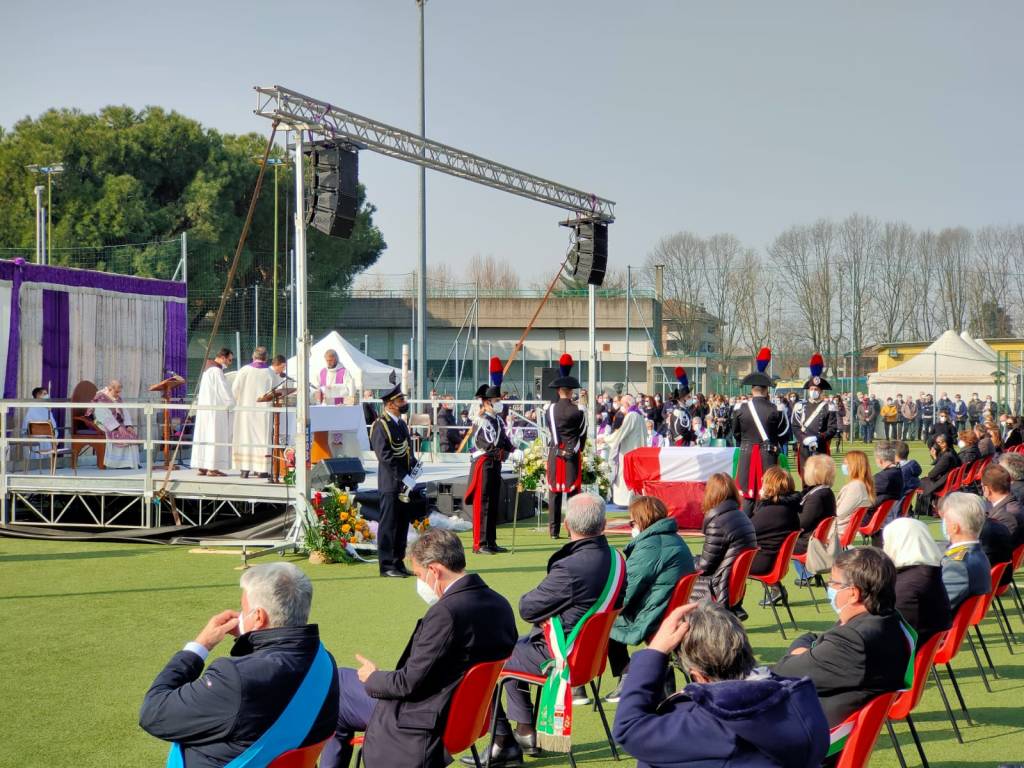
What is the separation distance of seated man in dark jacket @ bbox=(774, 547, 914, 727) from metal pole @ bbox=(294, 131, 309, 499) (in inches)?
285

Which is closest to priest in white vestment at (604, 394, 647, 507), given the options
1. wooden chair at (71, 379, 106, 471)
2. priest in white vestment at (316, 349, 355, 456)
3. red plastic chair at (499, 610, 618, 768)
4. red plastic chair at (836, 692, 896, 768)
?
priest in white vestment at (316, 349, 355, 456)

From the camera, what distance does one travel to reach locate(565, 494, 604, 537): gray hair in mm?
5156

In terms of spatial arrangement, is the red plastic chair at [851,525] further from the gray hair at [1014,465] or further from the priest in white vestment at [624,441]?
the priest in white vestment at [624,441]

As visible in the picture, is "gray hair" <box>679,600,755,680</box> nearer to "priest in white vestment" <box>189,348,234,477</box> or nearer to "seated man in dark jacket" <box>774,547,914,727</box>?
"seated man in dark jacket" <box>774,547,914,727</box>

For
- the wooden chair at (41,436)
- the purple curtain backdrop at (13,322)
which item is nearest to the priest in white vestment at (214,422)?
the wooden chair at (41,436)

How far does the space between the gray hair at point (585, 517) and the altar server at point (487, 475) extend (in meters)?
6.29

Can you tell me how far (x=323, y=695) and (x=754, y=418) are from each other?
29.7ft

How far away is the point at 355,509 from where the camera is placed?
11.0m

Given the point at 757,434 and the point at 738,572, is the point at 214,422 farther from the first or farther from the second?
the point at 738,572

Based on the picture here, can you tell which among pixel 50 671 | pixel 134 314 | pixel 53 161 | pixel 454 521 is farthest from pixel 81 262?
pixel 50 671

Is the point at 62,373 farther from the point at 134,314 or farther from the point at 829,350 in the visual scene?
the point at 829,350

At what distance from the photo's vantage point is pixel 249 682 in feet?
10.3

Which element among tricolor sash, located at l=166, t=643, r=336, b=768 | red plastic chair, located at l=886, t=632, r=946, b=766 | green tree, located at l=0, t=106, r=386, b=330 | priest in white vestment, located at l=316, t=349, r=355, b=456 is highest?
green tree, located at l=0, t=106, r=386, b=330

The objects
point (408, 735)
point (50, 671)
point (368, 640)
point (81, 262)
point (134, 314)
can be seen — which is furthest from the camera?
point (81, 262)
